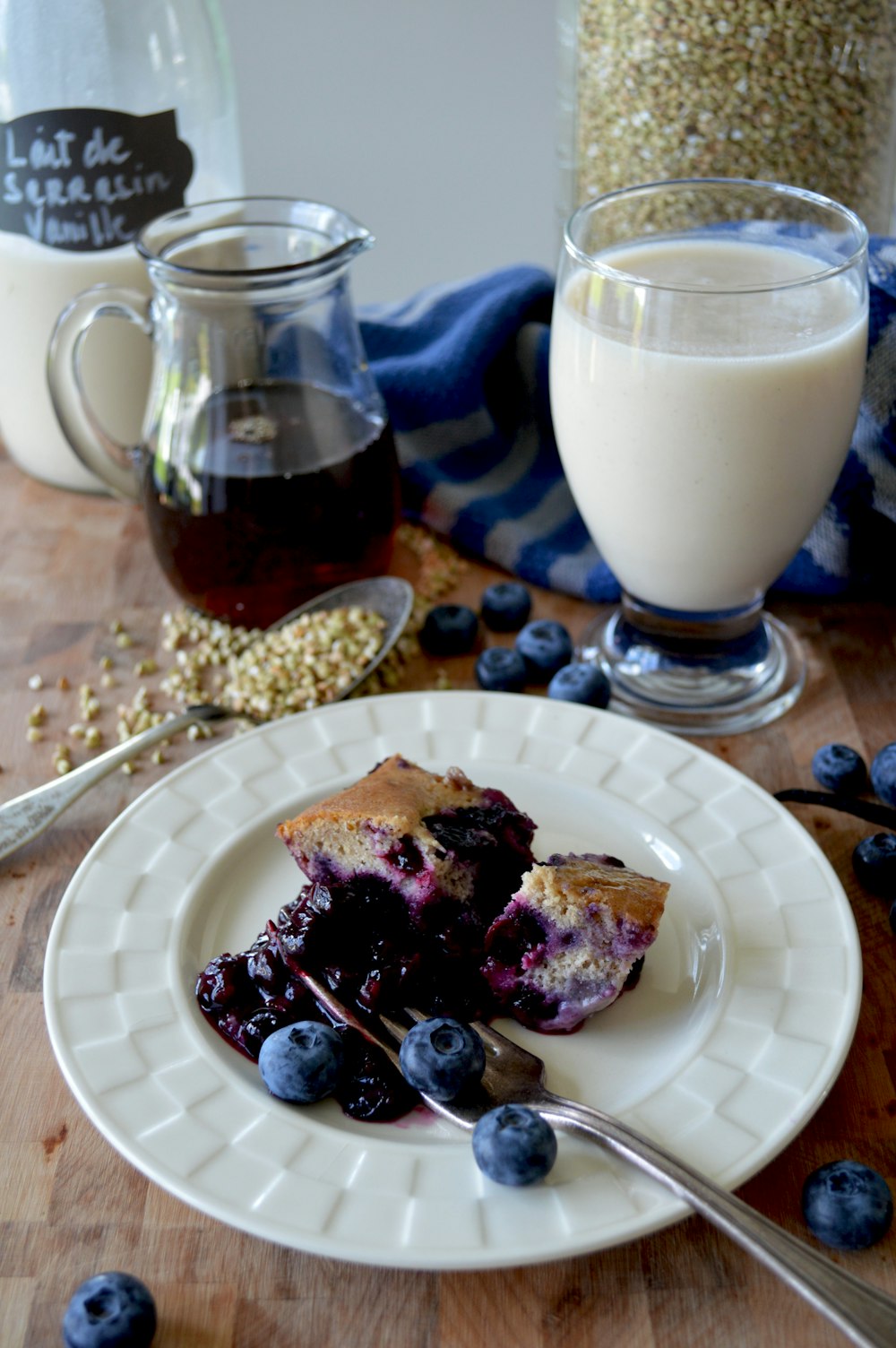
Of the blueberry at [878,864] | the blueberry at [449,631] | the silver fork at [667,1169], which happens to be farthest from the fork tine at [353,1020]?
the blueberry at [449,631]

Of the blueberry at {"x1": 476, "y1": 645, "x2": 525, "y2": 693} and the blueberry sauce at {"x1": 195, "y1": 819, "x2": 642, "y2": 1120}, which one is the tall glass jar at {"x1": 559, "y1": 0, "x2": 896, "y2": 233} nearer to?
the blueberry at {"x1": 476, "y1": 645, "x2": 525, "y2": 693}

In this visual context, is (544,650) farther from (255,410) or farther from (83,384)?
(83,384)

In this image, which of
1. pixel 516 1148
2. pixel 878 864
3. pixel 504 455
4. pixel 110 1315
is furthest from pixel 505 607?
pixel 110 1315

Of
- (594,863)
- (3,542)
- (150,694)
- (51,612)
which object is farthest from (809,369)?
(3,542)

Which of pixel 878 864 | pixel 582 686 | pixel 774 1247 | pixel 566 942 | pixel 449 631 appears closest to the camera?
pixel 774 1247

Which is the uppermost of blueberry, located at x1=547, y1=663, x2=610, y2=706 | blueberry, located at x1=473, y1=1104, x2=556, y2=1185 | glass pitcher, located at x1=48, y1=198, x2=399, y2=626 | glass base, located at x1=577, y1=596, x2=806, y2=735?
glass pitcher, located at x1=48, y1=198, x2=399, y2=626

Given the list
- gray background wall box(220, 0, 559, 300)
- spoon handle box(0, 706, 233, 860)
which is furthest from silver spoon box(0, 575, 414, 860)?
gray background wall box(220, 0, 559, 300)
